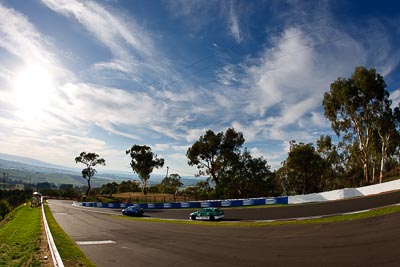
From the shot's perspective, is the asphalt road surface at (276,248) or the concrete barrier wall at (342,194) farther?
the concrete barrier wall at (342,194)

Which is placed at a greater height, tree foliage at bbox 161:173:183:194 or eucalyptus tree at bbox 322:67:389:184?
eucalyptus tree at bbox 322:67:389:184

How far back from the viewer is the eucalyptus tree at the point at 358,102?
48594 mm

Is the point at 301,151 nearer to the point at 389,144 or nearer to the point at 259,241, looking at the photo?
the point at 389,144

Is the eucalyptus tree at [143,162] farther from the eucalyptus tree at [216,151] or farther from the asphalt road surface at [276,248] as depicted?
the asphalt road surface at [276,248]

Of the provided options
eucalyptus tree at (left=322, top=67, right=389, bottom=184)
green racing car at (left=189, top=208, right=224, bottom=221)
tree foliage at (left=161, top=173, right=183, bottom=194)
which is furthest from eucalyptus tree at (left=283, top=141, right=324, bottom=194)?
tree foliage at (left=161, top=173, right=183, bottom=194)

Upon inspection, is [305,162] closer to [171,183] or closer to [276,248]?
[276,248]

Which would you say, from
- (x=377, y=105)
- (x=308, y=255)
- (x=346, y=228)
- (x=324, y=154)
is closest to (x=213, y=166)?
(x=324, y=154)

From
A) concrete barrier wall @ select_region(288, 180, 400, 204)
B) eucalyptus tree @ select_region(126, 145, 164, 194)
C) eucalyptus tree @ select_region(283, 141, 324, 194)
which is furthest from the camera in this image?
eucalyptus tree @ select_region(126, 145, 164, 194)

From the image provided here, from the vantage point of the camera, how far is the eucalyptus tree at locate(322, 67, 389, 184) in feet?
159

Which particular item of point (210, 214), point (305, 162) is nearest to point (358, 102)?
point (305, 162)

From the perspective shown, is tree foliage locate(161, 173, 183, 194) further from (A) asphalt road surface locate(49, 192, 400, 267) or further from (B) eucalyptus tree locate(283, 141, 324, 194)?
(A) asphalt road surface locate(49, 192, 400, 267)

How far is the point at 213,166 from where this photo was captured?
6725 cm

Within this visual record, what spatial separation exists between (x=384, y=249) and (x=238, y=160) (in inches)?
2293

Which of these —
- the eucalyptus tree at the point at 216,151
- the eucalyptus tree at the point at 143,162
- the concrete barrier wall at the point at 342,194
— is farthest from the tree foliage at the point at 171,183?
the concrete barrier wall at the point at 342,194
